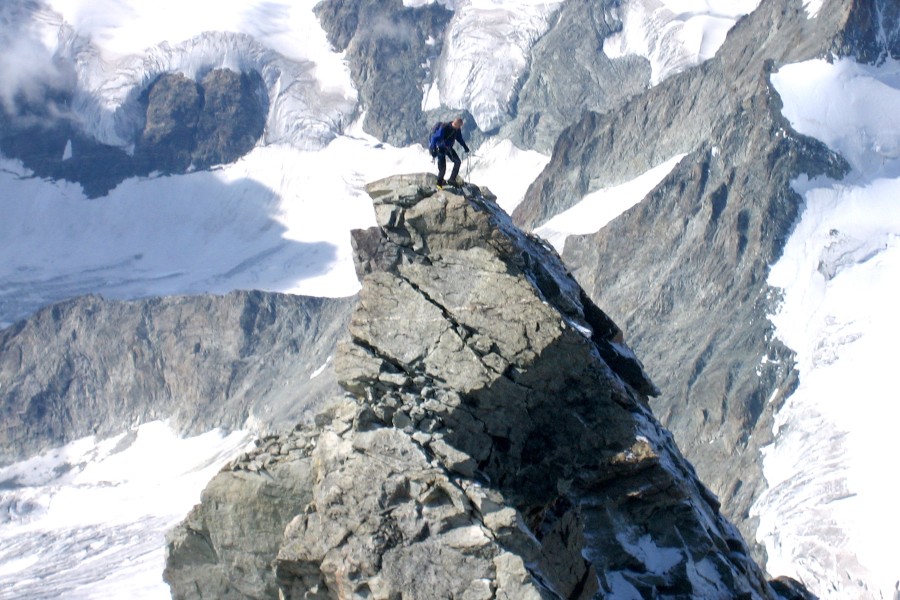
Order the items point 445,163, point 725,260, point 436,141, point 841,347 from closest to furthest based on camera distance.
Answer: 1. point 445,163
2. point 436,141
3. point 841,347
4. point 725,260

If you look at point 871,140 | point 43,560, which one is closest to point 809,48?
point 871,140

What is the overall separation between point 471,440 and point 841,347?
11658cm

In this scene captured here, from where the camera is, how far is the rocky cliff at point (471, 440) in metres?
26.3

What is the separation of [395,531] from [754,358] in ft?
425

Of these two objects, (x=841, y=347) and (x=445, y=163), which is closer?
(x=445, y=163)

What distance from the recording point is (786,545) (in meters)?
116

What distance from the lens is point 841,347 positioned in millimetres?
138750

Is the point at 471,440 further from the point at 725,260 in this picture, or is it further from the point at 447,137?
the point at 725,260

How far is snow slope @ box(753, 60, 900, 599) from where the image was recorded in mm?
112188

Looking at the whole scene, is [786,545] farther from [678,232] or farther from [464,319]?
[464,319]

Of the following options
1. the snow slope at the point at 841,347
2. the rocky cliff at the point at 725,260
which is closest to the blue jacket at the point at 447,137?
the snow slope at the point at 841,347

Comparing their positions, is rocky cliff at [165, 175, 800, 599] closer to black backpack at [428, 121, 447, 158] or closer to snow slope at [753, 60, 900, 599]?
black backpack at [428, 121, 447, 158]

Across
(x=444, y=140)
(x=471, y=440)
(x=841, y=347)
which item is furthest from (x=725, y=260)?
(x=471, y=440)

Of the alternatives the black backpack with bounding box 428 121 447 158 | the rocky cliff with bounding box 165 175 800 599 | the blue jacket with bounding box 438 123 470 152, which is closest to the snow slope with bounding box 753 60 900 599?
the rocky cliff with bounding box 165 175 800 599
